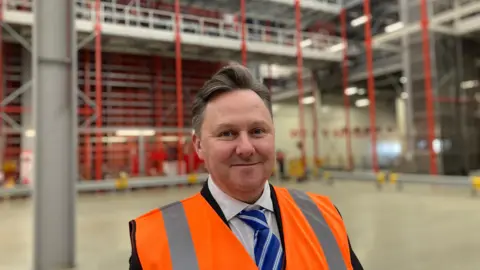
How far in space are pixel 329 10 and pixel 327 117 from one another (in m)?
6.50

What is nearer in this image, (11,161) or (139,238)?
(139,238)

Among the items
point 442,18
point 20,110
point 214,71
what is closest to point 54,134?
point 214,71

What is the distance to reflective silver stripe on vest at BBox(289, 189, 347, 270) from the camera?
3.54 feet

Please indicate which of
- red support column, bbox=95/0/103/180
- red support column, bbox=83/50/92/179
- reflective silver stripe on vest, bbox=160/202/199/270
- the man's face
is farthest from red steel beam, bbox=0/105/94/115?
the man's face

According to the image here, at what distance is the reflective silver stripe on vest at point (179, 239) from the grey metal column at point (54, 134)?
285 centimetres

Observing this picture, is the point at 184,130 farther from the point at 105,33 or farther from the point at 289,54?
the point at 289,54

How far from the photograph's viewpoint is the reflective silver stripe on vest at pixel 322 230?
1.08m

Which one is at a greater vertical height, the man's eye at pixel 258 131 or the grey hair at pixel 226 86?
the grey hair at pixel 226 86

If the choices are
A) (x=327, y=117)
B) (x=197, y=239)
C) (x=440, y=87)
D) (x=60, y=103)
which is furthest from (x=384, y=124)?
(x=197, y=239)

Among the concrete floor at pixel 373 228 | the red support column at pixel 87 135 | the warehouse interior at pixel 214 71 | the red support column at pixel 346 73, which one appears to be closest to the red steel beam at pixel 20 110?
the warehouse interior at pixel 214 71

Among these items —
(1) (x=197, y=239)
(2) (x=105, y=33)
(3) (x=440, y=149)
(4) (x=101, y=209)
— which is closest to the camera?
(1) (x=197, y=239)

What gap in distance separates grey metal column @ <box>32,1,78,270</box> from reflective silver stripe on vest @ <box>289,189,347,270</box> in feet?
9.77

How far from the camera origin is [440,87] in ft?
37.4

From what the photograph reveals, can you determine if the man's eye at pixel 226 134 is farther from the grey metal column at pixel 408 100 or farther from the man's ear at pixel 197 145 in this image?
the grey metal column at pixel 408 100
